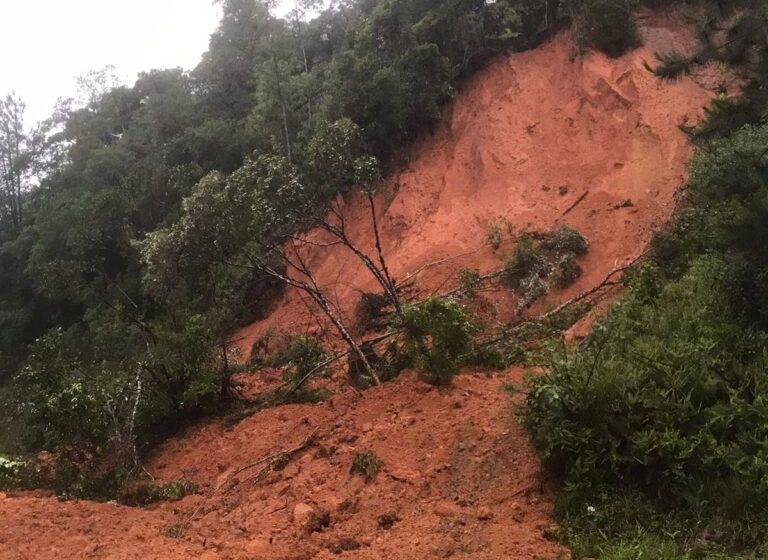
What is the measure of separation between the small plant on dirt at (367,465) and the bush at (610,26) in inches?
490

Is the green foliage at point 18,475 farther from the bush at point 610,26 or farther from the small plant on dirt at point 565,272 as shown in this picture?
the bush at point 610,26

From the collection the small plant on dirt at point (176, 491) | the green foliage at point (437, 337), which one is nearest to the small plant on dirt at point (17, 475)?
the small plant on dirt at point (176, 491)

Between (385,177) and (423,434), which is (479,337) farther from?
(385,177)

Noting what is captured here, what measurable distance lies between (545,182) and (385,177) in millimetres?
4338

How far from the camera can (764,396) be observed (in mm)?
4844

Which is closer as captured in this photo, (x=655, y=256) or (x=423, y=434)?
(x=423, y=434)

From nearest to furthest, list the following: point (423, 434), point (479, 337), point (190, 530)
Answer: point (190, 530) → point (423, 434) → point (479, 337)

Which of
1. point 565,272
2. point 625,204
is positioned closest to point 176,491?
point 565,272

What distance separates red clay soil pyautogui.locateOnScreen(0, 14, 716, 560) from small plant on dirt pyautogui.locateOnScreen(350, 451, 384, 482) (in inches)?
2.3

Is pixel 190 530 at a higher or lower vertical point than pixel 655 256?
higher

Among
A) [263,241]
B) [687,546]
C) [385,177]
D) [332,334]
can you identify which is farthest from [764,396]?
[385,177]

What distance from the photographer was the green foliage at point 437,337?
741cm

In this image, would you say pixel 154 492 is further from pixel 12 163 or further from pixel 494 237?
pixel 12 163

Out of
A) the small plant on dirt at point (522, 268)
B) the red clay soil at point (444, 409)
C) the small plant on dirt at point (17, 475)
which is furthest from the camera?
the small plant on dirt at point (522, 268)
